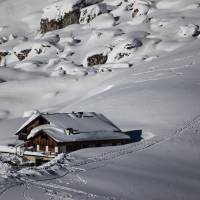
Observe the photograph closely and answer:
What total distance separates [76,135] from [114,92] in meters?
18.9

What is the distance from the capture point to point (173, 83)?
178ft

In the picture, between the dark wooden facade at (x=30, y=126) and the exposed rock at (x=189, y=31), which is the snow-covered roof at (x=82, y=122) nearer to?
the dark wooden facade at (x=30, y=126)

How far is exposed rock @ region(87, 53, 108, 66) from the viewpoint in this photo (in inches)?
4338

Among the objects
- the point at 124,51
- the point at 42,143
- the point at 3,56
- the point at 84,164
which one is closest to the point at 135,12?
the point at 124,51

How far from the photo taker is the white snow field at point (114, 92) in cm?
2253

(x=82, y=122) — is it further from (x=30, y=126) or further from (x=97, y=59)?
(x=97, y=59)

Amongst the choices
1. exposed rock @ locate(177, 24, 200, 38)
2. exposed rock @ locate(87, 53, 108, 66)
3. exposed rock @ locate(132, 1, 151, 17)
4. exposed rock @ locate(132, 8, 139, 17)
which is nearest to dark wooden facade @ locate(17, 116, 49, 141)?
exposed rock @ locate(87, 53, 108, 66)

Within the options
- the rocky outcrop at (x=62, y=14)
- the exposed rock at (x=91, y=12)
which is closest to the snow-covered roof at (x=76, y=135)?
the exposed rock at (x=91, y=12)

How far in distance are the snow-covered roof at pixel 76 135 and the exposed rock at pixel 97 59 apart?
2801 inches

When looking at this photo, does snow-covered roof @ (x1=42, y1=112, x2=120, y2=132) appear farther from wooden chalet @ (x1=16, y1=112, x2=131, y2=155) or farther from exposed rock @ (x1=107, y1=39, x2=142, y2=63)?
exposed rock @ (x1=107, y1=39, x2=142, y2=63)

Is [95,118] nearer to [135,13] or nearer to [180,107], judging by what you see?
[180,107]

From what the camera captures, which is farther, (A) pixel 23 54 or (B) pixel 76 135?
(A) pixel 23 54

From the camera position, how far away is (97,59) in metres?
111

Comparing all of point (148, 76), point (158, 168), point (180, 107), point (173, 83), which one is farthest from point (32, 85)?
point (158, 168)
